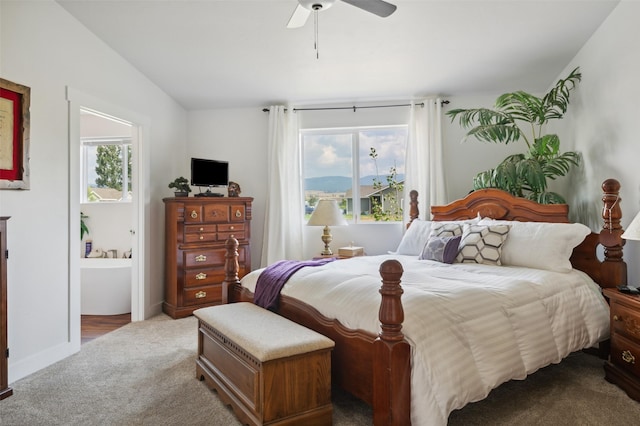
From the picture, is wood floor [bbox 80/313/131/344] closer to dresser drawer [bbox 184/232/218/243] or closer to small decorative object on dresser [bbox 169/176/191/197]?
dresser drawer [bbox 184/232/218/243]

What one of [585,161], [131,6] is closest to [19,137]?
[131,6]

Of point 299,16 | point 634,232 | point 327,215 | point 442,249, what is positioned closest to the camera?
point 634,232

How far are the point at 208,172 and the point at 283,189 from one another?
0.91 metres

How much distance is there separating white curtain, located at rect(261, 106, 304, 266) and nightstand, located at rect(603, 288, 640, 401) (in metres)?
3.11

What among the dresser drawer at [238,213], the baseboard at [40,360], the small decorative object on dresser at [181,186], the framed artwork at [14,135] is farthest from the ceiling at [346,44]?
the baseboard at [40,360]

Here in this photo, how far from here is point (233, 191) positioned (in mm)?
4645

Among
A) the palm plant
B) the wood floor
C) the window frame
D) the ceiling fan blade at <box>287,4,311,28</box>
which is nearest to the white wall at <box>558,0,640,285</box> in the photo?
the palm plant

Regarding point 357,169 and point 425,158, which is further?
point 357,169

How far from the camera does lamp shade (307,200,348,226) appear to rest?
13.8 ft

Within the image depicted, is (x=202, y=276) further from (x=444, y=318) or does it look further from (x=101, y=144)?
(x=444, y=318)

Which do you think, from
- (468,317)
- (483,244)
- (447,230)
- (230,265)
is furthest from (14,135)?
(483,244)

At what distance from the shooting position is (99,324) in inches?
153

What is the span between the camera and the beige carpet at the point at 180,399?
78.4 inches

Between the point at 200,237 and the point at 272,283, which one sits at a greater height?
the point at 200,237
